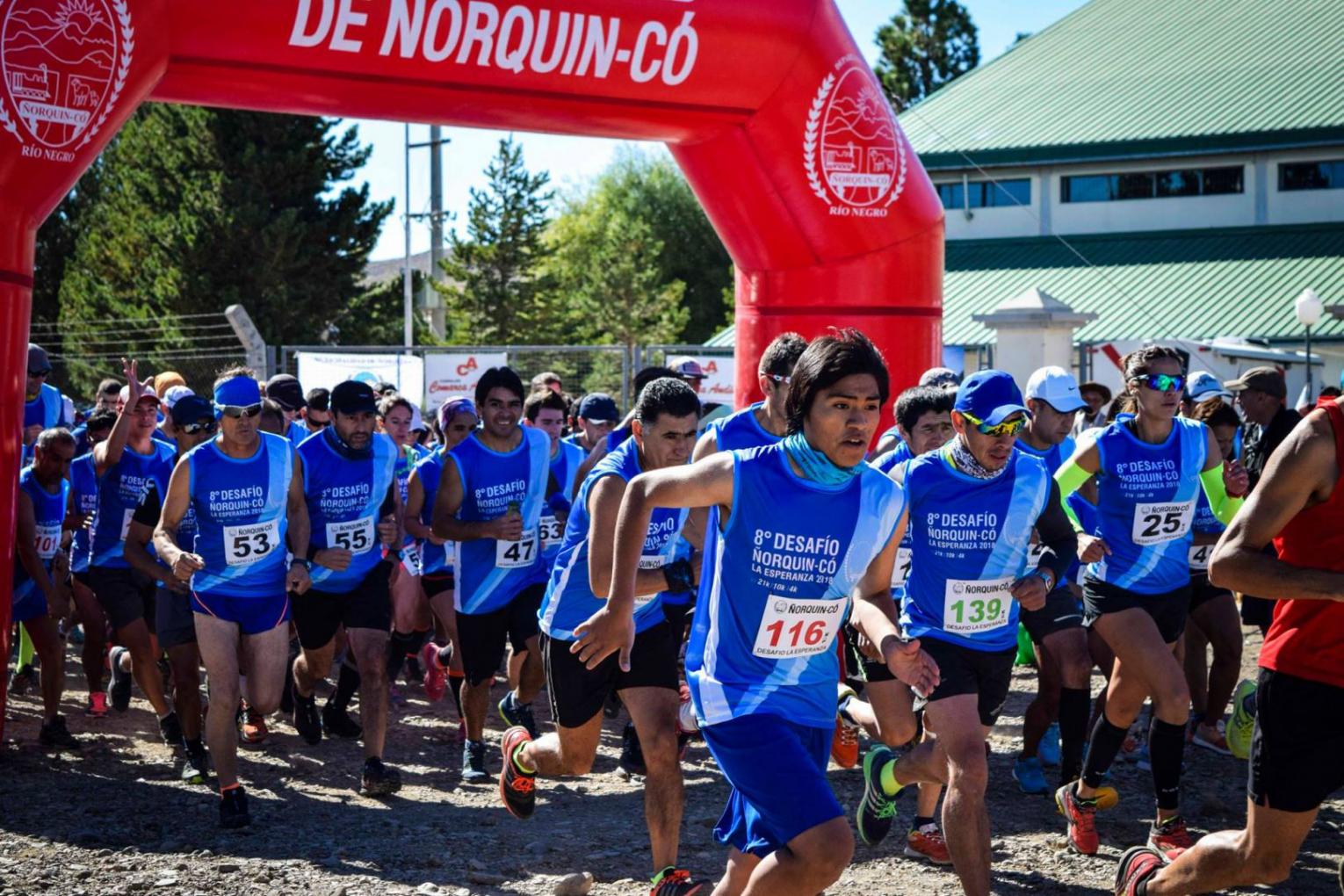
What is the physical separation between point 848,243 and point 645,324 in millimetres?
45008

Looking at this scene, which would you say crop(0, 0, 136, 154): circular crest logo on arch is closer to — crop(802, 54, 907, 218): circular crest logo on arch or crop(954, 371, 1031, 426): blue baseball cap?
crop(802, 54, 907, 218): circular crest logo on arch

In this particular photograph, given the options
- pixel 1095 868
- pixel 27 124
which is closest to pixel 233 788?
pixel 27 124

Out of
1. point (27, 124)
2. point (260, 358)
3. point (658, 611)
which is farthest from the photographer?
point (260, 358)

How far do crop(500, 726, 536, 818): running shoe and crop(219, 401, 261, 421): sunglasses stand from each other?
1.95 m

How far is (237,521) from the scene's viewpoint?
22.4ft

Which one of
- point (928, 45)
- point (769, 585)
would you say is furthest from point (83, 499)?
point (928, 45)

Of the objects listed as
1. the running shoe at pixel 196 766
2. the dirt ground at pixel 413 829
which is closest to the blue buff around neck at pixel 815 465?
the dirt ground at pixel 413 829

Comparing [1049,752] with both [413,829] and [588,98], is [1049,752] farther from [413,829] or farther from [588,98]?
[588,98]

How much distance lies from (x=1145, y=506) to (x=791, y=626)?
9.59ft

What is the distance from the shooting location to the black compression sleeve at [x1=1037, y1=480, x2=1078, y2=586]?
5.53 meters

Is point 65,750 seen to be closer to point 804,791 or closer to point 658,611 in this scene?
point 658,611

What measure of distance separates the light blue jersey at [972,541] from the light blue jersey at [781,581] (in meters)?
1.31

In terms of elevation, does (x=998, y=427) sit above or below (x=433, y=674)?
above

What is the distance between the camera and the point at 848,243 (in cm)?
953
